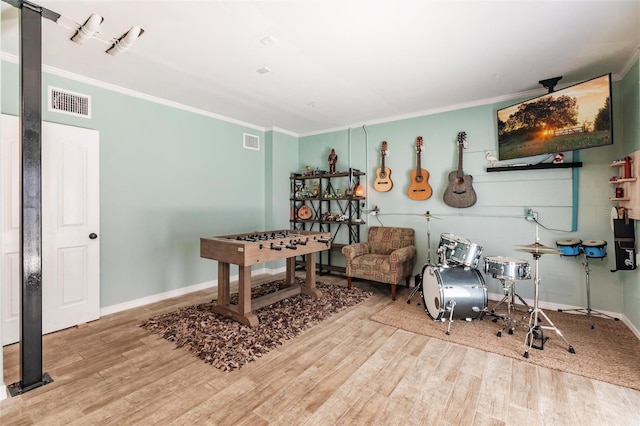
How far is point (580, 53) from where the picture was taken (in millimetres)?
2748

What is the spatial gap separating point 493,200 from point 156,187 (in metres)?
4.38

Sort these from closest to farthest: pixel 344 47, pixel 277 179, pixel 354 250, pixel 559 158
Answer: pixel 344 47
pixel 559 158
pixel 354 250
pixel 277 179

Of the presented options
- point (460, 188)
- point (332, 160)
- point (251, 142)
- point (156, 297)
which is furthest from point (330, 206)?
point (156, 297)

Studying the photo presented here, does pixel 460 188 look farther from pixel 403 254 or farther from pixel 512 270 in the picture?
pixel 512 270

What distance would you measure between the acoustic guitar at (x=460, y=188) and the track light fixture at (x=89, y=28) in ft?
13.4

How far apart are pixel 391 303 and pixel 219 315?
2.06m

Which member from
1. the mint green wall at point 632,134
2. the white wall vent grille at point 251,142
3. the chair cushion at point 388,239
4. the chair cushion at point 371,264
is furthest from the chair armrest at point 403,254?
the white wall vent grille at point 251,142

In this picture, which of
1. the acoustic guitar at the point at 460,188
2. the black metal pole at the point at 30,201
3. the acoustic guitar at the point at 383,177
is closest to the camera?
the black metal pole at the point at 30,201

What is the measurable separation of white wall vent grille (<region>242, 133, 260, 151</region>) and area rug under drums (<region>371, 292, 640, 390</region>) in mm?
3387

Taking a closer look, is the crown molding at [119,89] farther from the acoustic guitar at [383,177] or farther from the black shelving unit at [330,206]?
the acoustic guitar at [383,177]

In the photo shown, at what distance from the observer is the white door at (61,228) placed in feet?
8.91

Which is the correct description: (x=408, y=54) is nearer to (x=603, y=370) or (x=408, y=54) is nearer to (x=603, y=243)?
(x=603, y=243)

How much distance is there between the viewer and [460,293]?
2988 millimetres

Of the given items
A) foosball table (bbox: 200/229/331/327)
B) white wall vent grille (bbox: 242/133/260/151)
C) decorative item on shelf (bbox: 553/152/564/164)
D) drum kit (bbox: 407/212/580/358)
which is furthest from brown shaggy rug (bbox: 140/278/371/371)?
decorative item on shelf (bbox: 553/152/564/164)
